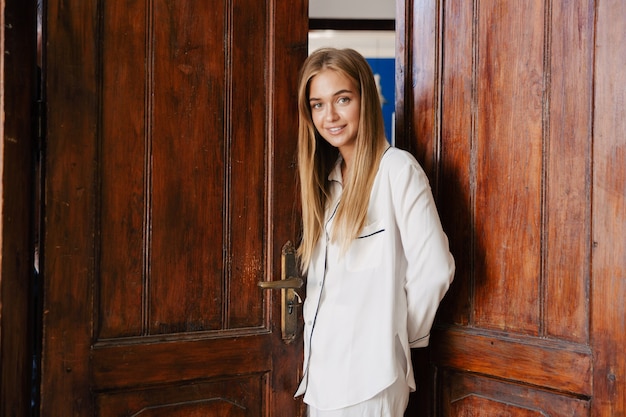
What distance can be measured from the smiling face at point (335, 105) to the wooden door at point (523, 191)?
198mm

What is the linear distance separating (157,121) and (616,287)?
1192 millimetres

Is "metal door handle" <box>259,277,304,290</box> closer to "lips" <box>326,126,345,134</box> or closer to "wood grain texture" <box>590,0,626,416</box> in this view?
"lips" <box>326,126,345,134</box>

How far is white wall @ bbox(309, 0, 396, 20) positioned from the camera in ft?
12.2

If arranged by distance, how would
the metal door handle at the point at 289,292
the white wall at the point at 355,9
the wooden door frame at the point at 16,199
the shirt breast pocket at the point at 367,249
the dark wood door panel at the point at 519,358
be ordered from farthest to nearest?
the white wall at the point at 355,9 < the metal door handle at the point at 289,292 < the shirt breast pocket at the point at 367,249 < the dark wood door panel at the point at 519,358 < the wooden door frame at the point at 16,199

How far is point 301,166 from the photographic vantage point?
1.69 m

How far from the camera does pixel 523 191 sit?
5.05ft

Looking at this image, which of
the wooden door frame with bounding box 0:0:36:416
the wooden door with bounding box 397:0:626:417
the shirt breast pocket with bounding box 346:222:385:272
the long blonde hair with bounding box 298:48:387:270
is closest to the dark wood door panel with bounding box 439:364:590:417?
the wooden door with bounding box 397:0:626:417

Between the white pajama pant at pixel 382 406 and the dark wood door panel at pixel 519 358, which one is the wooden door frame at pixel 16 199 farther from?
the dark wood door panel at pixel 519 358

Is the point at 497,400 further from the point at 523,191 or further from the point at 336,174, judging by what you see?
the point at 336,174

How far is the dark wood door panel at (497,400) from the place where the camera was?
1.48 meters

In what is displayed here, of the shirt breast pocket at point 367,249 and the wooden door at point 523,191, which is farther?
the shirt breast pocket at point 367,249

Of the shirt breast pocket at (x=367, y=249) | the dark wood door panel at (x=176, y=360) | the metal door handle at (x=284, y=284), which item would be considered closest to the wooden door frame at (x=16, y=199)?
the dark wood door panel at (x=176, y=360)

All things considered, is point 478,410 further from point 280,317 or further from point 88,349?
point 88,349

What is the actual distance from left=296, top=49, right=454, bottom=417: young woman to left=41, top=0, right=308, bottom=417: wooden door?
0.08 m
